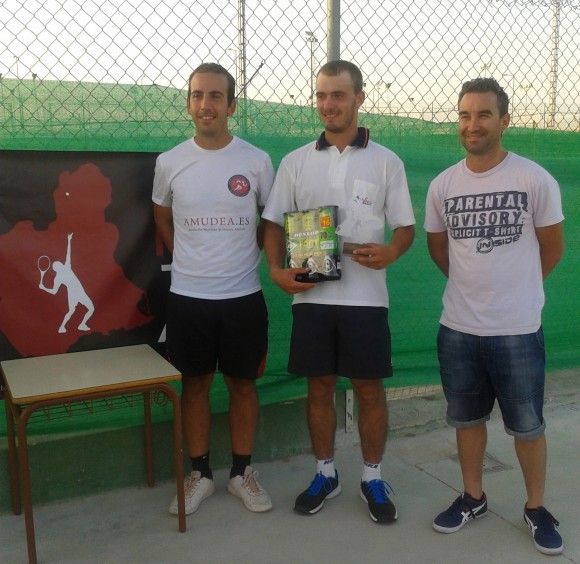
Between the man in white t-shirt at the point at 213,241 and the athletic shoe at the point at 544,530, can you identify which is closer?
the athletic shoe at the point at 544,530

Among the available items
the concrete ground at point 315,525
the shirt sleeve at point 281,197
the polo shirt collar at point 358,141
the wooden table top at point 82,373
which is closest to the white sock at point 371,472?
the concrete ground at point 315,525

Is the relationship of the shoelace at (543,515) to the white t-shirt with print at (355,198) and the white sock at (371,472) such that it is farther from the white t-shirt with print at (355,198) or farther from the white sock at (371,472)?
the white t-shirt with print at (355,198)

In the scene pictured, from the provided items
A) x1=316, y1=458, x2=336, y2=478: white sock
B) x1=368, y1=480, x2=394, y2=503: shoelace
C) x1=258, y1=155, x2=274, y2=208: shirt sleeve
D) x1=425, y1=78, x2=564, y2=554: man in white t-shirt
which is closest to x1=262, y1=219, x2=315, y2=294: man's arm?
x1=258, y1=155, x2=274, y2=208: shirt sleeve

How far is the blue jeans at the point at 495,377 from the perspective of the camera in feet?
9.22

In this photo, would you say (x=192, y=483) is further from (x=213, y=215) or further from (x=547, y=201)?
(x=547, y=201)

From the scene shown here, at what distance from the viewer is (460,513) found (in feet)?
10.2

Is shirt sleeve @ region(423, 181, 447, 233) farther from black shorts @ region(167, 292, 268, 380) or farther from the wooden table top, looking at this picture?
the wooden table top

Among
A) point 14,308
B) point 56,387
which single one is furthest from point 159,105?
point 56,387

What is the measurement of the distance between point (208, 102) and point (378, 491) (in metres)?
1.87

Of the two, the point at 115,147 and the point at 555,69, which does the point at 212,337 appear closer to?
the point at 115,147

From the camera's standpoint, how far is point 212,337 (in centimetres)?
315

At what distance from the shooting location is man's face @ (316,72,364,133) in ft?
9.75

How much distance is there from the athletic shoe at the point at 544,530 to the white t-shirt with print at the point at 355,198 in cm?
109

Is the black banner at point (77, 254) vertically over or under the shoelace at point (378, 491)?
over
